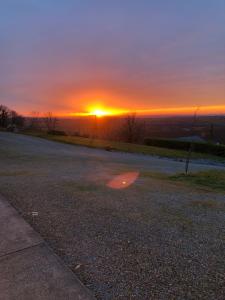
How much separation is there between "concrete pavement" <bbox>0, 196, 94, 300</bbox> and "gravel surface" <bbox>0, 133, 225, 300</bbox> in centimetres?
12

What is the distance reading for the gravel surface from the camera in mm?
2092

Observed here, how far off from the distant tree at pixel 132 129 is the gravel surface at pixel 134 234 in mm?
25026

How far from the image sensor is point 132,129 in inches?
1207

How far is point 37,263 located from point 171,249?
4.46 feet

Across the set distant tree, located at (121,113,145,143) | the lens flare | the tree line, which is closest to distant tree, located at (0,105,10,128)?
the tree line

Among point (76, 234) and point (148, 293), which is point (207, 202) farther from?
point (148, 293)

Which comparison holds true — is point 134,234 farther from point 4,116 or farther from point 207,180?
point 4,116

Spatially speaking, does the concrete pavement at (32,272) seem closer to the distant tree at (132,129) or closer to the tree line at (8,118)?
the distant tree at (132,129)

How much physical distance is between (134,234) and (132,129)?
91.8 ft

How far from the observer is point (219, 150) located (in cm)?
1858

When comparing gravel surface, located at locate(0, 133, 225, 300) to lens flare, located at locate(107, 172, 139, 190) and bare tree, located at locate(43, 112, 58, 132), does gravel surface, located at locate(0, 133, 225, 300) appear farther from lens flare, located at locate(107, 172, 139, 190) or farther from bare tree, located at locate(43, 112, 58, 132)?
bare tree, located at locate(43, 112, 58, 132)

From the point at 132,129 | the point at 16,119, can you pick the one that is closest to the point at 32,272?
the point at 132,129

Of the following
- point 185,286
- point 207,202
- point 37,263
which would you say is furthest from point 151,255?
point 207,202

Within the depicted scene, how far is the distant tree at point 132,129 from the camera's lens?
30328 mm
